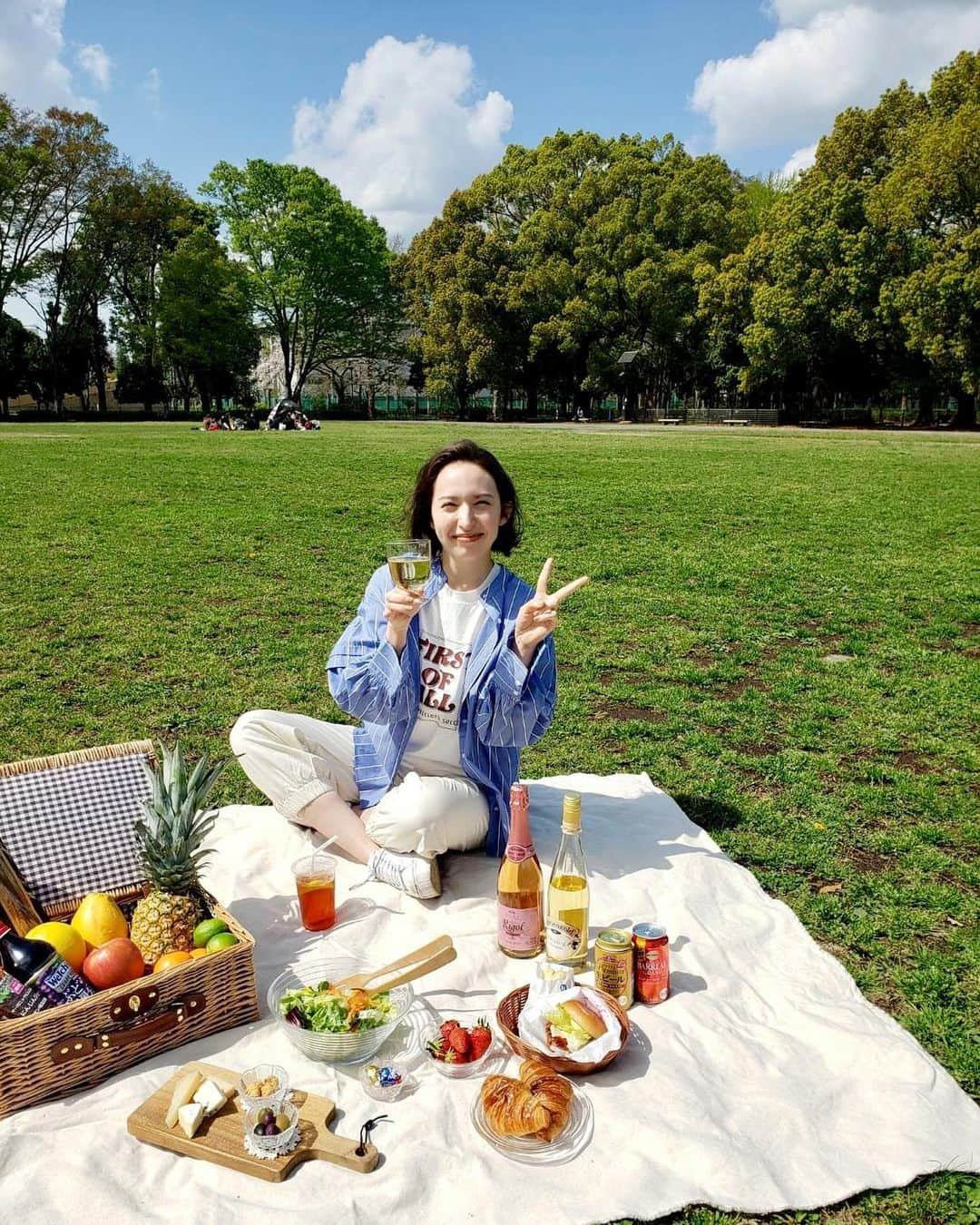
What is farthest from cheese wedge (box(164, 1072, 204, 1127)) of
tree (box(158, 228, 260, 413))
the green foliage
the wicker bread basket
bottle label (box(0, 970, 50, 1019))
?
tree (box(158, 228, 260, 413))

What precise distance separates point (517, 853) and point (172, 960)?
1258mm

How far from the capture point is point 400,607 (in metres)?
3.74

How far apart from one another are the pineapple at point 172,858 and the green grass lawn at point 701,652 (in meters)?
1.82

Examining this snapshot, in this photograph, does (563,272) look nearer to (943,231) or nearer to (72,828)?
(943,231)

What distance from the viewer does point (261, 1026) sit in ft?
10.4

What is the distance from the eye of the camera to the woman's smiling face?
404 centimetres

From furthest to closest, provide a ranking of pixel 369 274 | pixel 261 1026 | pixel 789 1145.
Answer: pixel 369 274
pixel 261 1026
pixel 789 1145

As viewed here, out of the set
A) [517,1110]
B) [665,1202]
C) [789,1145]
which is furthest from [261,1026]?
[789,1145]

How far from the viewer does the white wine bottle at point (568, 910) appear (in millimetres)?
3400

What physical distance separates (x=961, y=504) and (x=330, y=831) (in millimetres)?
14302

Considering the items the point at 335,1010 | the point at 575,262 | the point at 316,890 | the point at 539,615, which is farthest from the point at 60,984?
the point at 575,262

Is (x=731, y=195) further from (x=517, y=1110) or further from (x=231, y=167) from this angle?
(x=517, y=1110)

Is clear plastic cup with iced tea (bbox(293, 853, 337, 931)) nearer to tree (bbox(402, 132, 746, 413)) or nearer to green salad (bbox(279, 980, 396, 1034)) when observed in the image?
green salad (bbox(279, 980, 396, 1034))

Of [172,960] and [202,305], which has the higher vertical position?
[202,305]
